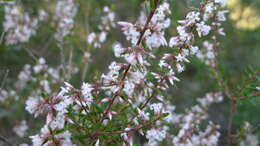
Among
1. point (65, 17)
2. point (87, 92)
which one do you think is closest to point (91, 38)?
point (65, 17)

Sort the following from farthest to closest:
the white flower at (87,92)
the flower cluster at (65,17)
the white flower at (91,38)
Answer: the flower cluster at (65,17) → the white flower at (91,38) → the white flower at (87,92)

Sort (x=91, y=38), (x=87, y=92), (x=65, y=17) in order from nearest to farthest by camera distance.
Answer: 1. (x=87, y=92)
2. (x=91, y=38)
3. (x=65, y=17)

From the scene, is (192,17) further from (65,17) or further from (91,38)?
(65,17)

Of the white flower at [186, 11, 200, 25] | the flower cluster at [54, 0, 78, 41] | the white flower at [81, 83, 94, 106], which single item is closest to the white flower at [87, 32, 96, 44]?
the flower cluster at [54, 0, 78, 41]

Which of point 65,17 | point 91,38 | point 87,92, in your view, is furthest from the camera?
point 65,17

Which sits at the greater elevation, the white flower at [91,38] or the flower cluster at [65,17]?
the flower cluster at [65,17]

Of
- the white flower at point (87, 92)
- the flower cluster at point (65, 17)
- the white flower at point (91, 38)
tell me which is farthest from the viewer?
the flower cluster at point (65, 17)

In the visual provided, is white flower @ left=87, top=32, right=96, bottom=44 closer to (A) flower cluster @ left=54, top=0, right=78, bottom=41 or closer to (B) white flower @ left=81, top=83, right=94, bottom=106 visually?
(A) flower cluster @ left=54, top=0, right=78, bottom=41

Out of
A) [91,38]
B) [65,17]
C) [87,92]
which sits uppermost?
[65,17]

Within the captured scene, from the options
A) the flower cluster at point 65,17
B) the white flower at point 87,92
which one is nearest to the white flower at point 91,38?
the flower cluster at point 65,17

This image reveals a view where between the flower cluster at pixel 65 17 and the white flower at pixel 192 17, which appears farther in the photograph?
the flower cluster at pixel 65 17

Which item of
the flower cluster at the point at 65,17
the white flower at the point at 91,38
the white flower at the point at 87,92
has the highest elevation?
the flower cluster at the point at 65,17

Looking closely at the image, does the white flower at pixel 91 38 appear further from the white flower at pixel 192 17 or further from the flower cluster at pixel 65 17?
the white flower at pixel 192 17
